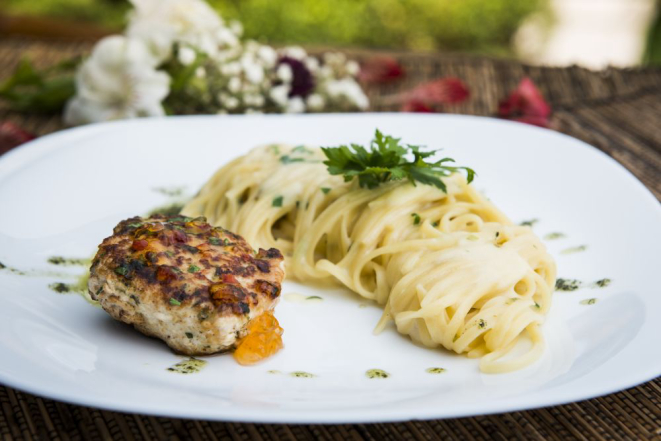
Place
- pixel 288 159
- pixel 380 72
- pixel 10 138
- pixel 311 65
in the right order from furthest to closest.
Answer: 1. pixel 380 72
2. pixel 311 65
3. pixel 10 138
4. pixel 288 159

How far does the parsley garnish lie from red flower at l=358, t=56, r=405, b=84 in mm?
2933

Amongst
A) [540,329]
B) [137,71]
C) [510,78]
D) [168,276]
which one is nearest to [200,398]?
[168,276]

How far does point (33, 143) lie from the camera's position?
14.0 ft

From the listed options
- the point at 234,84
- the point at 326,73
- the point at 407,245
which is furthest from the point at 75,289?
the point at 326,73

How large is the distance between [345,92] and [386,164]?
2225 mm

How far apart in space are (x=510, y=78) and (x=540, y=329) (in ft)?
12.7

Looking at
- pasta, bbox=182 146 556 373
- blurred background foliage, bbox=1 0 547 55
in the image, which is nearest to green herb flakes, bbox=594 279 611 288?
pasta, bbox=182 146 556 373

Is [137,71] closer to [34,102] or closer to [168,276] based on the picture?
[34,102]

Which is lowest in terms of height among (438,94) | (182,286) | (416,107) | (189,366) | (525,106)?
(189,366)

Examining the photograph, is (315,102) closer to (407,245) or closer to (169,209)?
(169,209)

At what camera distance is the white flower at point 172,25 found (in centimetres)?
540

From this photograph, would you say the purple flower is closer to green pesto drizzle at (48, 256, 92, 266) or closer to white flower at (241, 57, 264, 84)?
white flower at (241, 57, 264, 84)

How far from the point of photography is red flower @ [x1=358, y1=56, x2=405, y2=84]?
6.54 m

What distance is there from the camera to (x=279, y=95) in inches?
223
